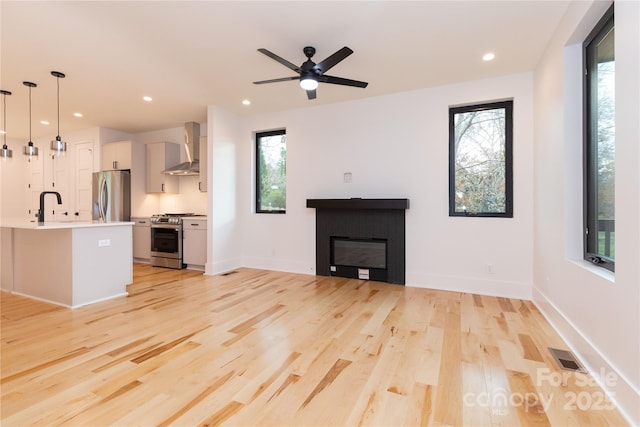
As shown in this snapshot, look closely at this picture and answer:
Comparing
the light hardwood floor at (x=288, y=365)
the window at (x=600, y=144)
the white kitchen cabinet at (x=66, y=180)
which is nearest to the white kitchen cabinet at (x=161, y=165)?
the white kitchen cabinet at (x=66, y=180)

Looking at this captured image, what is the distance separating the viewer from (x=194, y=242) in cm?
514

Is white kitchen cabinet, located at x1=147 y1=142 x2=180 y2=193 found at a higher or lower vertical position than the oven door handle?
higher

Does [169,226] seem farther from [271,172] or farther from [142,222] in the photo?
[271,172]

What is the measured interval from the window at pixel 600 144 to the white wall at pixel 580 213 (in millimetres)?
73

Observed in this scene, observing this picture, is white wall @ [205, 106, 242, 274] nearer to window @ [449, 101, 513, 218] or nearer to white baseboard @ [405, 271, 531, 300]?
white baseboard @ [405, 271, 531, 300]

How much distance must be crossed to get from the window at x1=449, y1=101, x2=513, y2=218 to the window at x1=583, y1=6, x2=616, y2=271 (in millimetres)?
1385

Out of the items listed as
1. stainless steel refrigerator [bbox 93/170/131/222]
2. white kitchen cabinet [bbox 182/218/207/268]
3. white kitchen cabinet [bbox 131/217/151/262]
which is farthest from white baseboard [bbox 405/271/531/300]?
stainless steel refrigerator [bbox 93/170/131/222]

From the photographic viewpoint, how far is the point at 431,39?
288cm

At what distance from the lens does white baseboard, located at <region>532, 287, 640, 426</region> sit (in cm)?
150

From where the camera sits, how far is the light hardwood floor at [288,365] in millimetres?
1559

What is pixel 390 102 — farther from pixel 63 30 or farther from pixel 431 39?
pixel 63 30

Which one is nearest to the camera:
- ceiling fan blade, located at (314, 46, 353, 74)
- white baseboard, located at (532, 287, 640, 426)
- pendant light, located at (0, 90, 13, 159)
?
white baseboard, located at (532, 287, 640, 426)

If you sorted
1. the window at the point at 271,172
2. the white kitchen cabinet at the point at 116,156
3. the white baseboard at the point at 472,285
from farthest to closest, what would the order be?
the white kitchen cabinet at the point at 116,156
the window at the point at 271,172
the white baseboard at the point at 472,285

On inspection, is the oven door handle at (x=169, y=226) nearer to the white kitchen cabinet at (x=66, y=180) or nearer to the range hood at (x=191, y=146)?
the range hood at (x=191, y=146)
